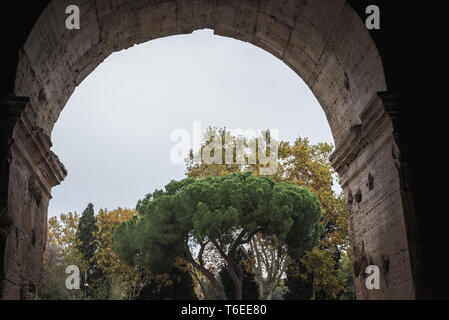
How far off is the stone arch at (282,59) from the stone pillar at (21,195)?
0.07 ft

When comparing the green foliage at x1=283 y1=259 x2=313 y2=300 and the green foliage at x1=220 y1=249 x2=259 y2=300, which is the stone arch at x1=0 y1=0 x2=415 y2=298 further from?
the green foliage at x1=283 y1=259 x2=313 y2=300

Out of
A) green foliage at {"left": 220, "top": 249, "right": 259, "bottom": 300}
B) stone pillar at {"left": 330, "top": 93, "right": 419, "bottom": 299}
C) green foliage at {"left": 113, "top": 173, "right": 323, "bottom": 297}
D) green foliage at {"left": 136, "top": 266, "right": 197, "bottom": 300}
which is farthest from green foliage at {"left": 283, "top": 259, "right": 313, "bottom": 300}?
stone pillar at {"left": 330, "top": 93, "right": 419, "bottom": 299}

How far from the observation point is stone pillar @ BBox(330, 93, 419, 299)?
515 centimetres

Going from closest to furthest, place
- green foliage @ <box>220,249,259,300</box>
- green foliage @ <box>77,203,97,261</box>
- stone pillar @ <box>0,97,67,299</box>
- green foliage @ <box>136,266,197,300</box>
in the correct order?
stone pillar @ <box>0,97,67,299</box>
green foliage @ <box>220,249,259,300</box>
green foliage @ <box>136,266,197,300</box>
green foliage @ <box>77,203,97,261</box>

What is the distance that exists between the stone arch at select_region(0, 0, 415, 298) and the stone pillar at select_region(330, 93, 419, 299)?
2cm

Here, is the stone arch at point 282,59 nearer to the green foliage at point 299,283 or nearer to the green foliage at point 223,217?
the green foliage at point 223,217

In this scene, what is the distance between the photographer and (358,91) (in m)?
6.47

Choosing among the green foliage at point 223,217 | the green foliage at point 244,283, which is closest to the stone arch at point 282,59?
the green foliage at point 223,217

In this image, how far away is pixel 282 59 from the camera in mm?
8266

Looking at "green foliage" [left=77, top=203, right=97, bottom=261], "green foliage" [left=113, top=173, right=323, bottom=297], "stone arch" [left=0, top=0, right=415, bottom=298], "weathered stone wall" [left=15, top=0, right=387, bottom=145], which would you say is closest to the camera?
"stone arch" [left=0, top=0, right=415, bottom=298]

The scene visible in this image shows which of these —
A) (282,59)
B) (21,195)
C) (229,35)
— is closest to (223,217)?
(282,59)
